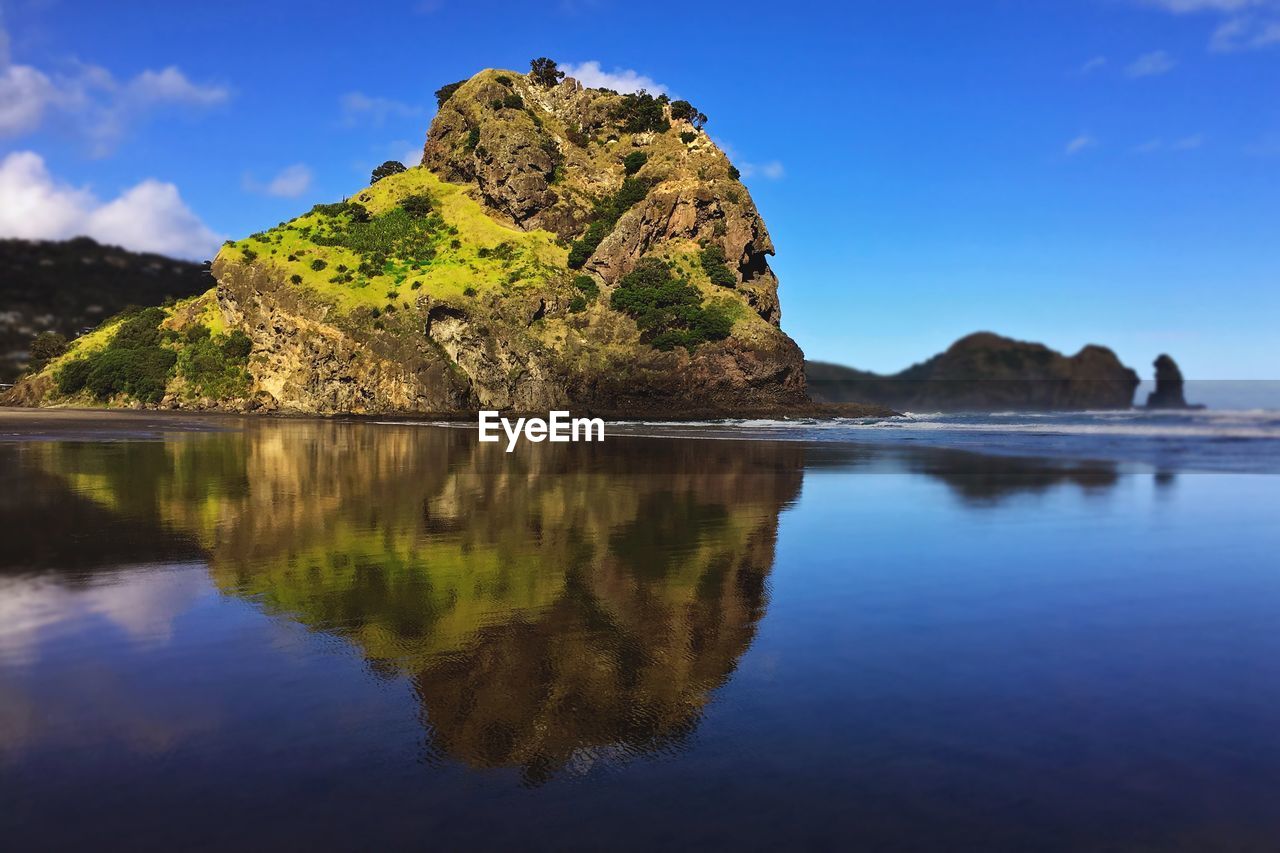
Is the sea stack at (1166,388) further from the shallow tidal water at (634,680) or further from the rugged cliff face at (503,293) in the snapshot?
the shallow tidal water at (634,680)

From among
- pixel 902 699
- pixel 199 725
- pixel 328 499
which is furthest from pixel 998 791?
pixel 328 499

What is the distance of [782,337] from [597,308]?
20662 mm

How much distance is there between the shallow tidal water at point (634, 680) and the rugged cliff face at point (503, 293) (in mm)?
64176

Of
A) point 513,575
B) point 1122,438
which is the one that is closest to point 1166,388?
point 1122,438

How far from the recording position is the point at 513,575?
10.9 metres

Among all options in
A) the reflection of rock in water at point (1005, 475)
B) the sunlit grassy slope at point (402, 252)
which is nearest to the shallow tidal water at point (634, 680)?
the reflection of rock in water at point (1005, 475)

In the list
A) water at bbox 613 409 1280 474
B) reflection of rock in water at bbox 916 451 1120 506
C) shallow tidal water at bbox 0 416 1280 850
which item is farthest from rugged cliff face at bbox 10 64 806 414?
shallow tidal water at bbox 0 416 1280 850

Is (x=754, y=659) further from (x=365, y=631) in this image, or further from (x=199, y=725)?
(x=199, y=725)

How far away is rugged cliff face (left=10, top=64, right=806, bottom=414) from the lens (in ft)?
264

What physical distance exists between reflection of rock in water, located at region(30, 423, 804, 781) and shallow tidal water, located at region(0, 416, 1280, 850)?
0.20 ft

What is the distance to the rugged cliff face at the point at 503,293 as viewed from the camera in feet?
264

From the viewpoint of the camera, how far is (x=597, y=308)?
279ft

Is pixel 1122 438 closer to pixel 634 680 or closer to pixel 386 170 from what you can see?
pixel 634 680

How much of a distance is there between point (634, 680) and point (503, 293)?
80571 millimetres
